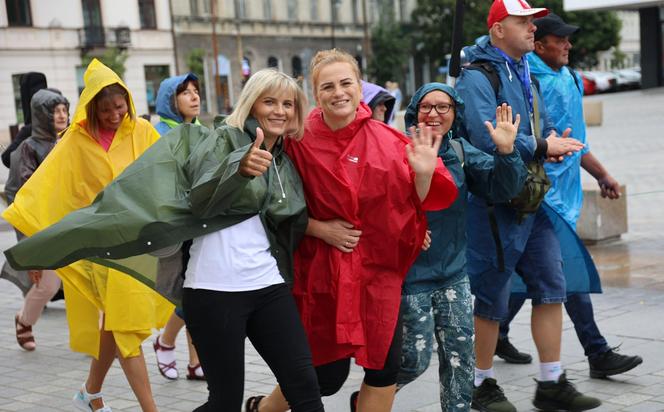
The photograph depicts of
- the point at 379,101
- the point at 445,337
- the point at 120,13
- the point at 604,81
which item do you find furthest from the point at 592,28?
the point at 445,337

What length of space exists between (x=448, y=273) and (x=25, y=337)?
4196mm

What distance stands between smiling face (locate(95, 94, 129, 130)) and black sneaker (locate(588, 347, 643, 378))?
2876 millimetres

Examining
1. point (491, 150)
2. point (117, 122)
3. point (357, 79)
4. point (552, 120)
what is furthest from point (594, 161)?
point (117, 122)

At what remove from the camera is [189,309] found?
13.2 feet

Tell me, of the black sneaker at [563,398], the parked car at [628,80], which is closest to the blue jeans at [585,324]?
the black sneaker at [563,398]

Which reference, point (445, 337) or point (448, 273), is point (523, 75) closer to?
point (448, 273)

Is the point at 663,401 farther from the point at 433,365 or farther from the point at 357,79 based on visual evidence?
the point at 357,79

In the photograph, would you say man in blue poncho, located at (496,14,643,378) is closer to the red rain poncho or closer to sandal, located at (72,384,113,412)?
the red rain poncho

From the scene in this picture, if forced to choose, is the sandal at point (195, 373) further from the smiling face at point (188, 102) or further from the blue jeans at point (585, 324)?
the blue jeans at point (585, 324)

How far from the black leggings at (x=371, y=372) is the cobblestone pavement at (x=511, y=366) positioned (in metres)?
1.19

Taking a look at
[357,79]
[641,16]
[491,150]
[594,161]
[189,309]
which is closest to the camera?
[189,309]

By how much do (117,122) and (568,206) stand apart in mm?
2357

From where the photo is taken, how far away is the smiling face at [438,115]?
15.3 feet

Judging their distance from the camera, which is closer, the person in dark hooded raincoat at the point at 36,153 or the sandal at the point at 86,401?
the sandal at the point at 86,401
